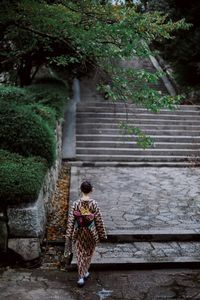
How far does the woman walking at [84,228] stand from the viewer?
572 cm

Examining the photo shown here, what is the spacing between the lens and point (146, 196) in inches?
→ 387

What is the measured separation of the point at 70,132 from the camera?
15008 mm

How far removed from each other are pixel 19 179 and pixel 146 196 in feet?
13.5

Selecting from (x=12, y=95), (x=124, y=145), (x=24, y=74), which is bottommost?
(x=124, y=145)

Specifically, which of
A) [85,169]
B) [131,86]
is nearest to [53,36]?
[131,86]

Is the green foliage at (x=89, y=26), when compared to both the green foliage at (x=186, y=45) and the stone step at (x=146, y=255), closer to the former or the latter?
the stone step at (x=146, y=255)

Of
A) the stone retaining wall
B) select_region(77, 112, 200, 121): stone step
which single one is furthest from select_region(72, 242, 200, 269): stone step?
select_region(77, 112, 200, 121): stone step

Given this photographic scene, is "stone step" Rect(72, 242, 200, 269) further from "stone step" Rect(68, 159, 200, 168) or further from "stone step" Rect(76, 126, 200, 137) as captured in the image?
"stone step" Rect(76, 126, 200, 137)

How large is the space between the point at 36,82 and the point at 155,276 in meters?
11.0

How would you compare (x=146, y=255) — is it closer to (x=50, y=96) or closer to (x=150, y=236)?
(x=150, y=236)

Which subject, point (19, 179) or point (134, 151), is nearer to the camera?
point (19, 179)

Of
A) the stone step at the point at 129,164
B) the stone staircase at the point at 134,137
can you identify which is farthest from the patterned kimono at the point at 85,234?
the stone step at the point at 129,164

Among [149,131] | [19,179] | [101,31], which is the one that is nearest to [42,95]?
[149,131]

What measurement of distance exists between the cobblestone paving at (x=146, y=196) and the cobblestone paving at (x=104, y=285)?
1.49 m
